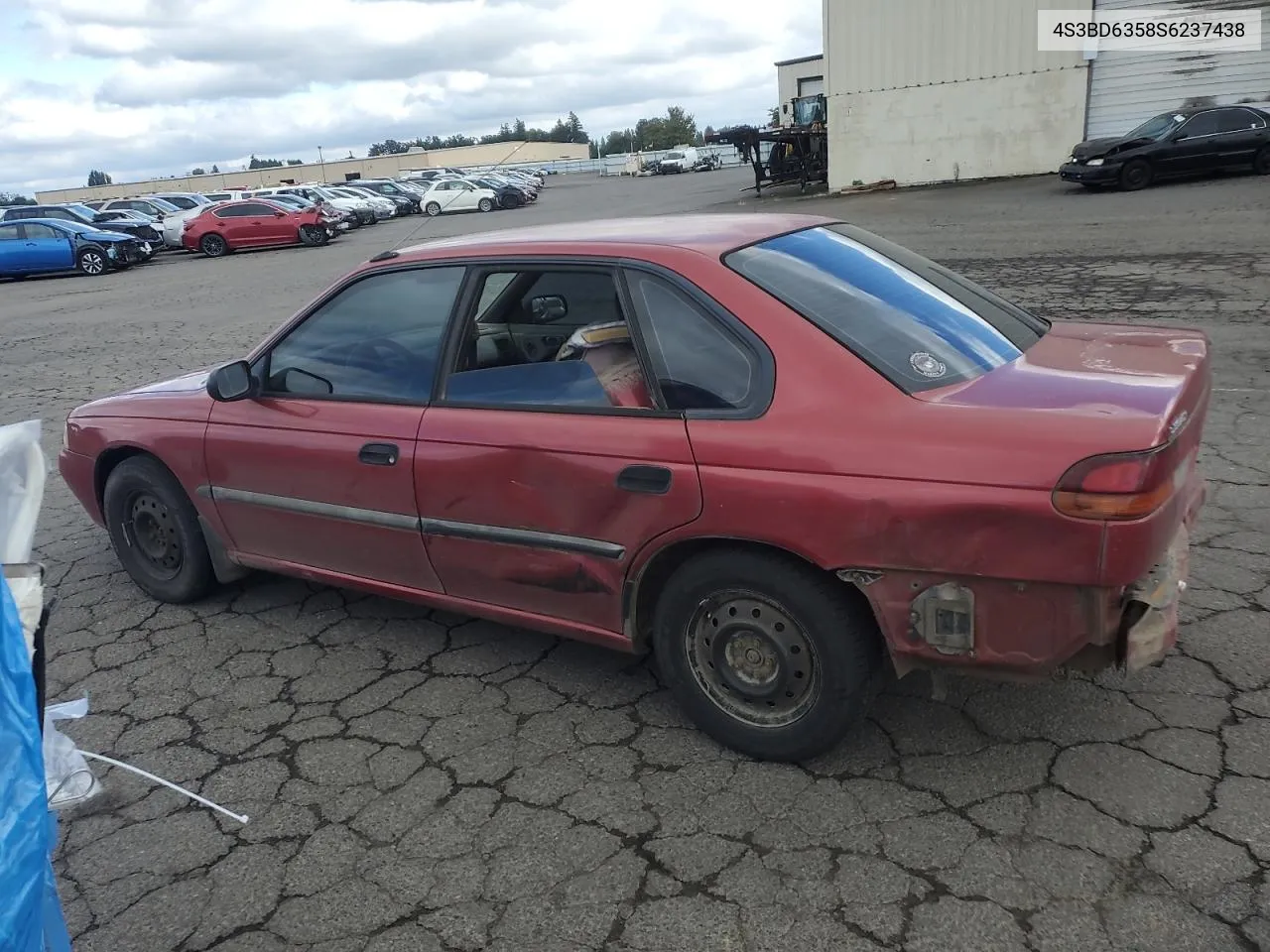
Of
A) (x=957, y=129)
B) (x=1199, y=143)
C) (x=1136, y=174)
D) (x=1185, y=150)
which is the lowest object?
(x=1136, y=174)

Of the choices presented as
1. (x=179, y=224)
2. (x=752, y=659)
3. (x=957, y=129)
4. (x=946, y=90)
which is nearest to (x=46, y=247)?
(x=179, y=224)

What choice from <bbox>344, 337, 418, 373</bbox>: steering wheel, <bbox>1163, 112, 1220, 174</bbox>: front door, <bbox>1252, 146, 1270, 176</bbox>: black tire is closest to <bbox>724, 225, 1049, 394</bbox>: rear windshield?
<bbox>344, 337, 418, 373</bbox>: steering wheel

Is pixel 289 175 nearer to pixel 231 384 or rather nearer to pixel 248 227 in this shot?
pixel 248 227

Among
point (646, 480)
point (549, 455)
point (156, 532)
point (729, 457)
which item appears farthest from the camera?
point (156, 532)

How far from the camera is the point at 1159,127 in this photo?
18.6m

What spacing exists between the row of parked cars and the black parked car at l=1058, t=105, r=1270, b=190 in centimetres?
2009

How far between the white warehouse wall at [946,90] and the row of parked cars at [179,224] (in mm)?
15070

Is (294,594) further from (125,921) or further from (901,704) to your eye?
(901,704)

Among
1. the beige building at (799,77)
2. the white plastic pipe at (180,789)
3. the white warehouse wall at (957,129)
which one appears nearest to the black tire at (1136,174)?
the white warehouse wall at (957,129)

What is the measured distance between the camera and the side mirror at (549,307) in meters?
3.32

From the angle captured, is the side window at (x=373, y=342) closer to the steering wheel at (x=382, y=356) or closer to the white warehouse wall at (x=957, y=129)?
the steering wheel at (x=382, y=356)

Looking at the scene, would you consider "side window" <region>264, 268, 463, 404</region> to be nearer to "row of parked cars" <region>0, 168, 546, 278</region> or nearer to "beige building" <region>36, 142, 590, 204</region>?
"row of parked cars" <region>0, 168, 546, 278</region>

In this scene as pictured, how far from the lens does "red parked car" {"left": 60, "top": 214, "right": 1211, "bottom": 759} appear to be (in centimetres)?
240

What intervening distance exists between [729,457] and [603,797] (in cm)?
109
